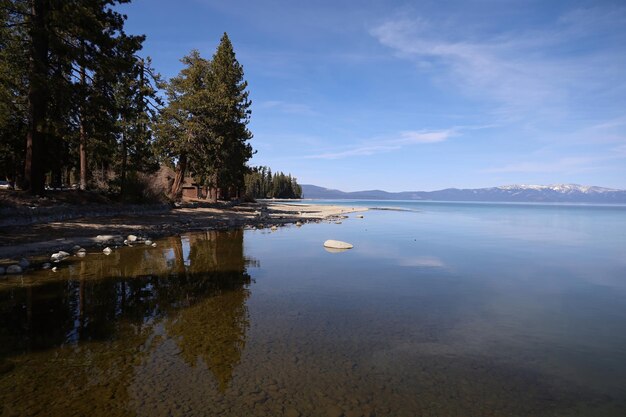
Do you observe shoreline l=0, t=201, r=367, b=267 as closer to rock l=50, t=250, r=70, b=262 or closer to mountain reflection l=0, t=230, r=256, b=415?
rock l=50, t=250, r=70, b=262

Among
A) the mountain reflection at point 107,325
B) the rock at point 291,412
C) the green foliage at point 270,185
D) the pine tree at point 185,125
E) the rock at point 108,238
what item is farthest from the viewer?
the green foliage at point 270,185

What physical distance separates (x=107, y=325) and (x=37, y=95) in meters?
16.5

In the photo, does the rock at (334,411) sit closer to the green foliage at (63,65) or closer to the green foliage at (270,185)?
the green foliage at (63,65)

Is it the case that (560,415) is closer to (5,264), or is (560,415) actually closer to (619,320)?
(619,320)

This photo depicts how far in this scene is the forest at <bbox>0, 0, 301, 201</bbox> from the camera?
18312 mm

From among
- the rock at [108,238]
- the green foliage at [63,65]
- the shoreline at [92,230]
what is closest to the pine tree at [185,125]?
the shoreline at [92,230]

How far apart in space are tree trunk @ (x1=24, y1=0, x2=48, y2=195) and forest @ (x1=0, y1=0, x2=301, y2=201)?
0.05 meters

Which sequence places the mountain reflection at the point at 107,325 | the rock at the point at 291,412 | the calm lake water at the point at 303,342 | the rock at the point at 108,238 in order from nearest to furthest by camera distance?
the rock at the point at 291,412 < the calm lake water at the point at 303,342 < the mountain reflection at the point at 107,325 < the rock at the point at 108,238

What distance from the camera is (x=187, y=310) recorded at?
894cm

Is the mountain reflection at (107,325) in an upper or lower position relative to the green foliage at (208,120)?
lower

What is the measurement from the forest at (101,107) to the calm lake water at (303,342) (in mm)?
9694

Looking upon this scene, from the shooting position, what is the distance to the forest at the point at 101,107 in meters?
18.3

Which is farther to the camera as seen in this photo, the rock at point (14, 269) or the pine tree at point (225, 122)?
the pine tree at point (225, 122)

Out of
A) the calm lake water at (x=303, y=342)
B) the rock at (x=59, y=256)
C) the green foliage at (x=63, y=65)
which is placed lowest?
the calm lake water at (x=303, y=342)
